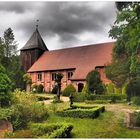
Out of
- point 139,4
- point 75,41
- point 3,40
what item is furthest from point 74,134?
point 3,40

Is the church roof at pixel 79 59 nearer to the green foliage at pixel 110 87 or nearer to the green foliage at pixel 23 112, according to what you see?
the green foliage at pixel 110 87

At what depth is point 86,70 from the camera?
37000 millimetres

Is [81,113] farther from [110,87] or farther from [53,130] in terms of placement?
[110,87]

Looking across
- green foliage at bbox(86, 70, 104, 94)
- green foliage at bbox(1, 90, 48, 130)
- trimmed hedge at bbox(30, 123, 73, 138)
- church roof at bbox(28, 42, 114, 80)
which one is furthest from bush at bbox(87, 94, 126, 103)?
trimmed hedge at bbox(30, 123, 73, 138)

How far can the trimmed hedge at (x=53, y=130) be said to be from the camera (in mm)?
9914

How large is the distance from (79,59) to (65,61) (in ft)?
8.18

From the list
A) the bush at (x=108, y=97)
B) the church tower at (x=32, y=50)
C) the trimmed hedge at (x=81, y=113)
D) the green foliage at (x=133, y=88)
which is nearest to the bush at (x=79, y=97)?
the bush at (x=108, y=97)

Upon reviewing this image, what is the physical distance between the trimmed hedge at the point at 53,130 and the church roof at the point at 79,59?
24809 mm

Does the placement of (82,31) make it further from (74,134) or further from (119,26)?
(119,26)

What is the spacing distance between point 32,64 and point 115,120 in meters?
35.8

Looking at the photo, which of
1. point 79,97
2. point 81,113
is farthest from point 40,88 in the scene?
point 81,113

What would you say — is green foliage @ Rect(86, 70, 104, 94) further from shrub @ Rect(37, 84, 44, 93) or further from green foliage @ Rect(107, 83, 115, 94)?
shrub @ Rect(37, 84, 44, 93)

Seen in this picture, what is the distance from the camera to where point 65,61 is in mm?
42125

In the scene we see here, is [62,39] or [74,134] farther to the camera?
[62,39]
